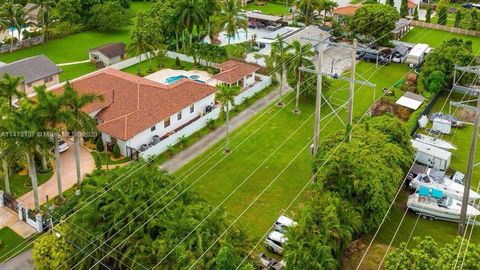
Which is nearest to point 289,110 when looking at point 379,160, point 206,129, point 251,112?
point 251,112

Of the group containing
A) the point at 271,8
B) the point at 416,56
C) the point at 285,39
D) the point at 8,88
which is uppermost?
the point at 8,88

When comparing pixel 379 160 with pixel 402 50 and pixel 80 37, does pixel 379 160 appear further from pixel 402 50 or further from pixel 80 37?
pixel 80 37

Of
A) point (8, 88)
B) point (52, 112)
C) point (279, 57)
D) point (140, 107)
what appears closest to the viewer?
point (52, 112)

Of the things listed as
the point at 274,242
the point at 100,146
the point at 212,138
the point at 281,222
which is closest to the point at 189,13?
the point at 212,138

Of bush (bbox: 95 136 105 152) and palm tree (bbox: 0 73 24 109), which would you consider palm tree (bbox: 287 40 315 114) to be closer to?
bush (bbox: 95 136 105 152)

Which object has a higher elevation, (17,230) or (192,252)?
(192,252)

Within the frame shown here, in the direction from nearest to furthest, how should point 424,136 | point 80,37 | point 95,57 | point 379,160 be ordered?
1. point 379,160
2. point 424,136
3. point 95,57
4. point 80,37

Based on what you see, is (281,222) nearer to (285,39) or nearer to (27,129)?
(27,129)
